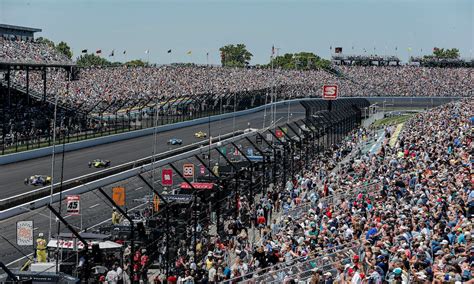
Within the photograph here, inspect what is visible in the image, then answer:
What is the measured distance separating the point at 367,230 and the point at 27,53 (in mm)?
59377

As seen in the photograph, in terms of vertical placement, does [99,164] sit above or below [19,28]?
below

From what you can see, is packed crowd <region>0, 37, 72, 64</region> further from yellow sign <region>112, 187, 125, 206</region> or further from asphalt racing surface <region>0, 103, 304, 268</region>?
yellow sign <region>112, 187, 125, 206</region>

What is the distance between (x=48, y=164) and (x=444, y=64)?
5272 inches

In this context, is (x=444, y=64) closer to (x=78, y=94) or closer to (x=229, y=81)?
(x=229, y=81)

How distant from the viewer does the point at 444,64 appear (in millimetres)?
172500

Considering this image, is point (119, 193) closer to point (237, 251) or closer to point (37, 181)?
point (237, 251)

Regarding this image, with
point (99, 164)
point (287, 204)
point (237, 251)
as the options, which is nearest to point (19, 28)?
point (99, 164)

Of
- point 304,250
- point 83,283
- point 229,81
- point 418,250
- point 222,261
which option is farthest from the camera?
point 229,81

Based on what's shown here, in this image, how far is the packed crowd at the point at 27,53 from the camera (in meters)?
66.9

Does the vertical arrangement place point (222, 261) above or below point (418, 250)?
below

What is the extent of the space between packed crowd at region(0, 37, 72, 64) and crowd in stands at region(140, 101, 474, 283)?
118 feet

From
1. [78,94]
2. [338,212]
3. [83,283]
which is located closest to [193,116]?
[78,94]

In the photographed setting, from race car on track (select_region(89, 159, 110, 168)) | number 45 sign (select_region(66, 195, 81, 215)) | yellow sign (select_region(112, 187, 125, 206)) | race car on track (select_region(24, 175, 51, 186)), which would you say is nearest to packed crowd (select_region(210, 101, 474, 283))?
yellow sign (select_region(112, 187, 125, 206))

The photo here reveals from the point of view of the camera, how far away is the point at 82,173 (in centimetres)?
4859
